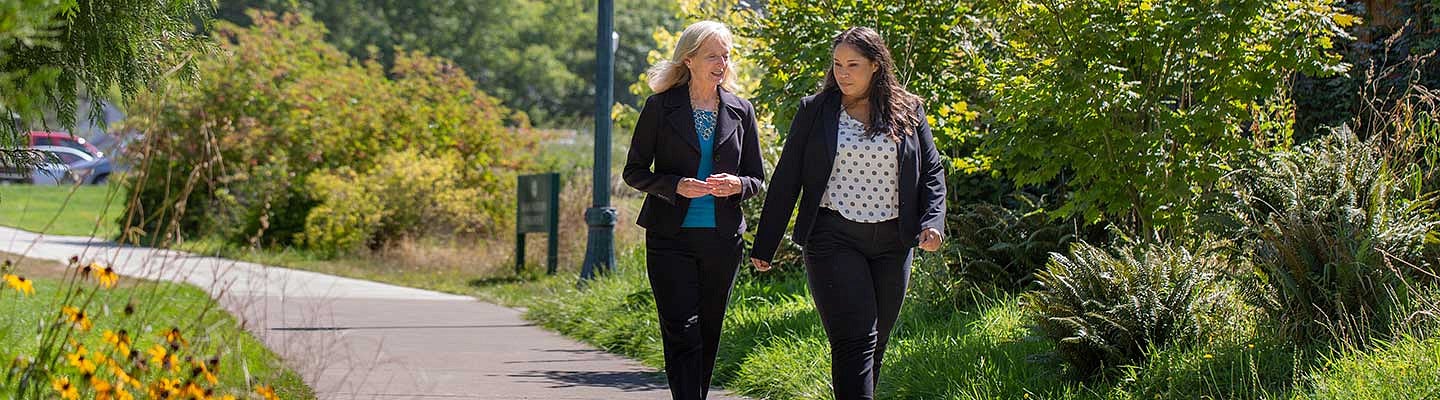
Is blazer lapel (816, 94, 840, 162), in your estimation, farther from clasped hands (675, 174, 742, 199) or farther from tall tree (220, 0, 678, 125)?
tall tree (220, 0, 678, 125)

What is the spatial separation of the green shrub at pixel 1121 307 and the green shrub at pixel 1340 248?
262 mm

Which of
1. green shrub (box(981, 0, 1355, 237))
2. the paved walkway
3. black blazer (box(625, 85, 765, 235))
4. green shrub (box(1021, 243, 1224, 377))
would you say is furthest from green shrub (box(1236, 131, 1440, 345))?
the paved walkway

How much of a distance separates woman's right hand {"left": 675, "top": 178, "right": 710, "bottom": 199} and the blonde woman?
15 millimetres

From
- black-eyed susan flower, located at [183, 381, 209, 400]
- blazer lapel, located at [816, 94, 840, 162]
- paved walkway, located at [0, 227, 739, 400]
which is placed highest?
blazer lapel, located at [816, 94, 840, 162]

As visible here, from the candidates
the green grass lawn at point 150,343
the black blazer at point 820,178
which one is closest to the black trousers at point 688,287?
the black blazer at point 820,178

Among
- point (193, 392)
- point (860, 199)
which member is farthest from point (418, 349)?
point (193, 392)

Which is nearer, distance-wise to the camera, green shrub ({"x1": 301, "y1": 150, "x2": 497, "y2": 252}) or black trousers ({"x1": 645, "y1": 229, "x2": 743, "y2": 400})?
black trousers ({"x1": 645, "y1": 229, "x2": 743, "y2": 400})

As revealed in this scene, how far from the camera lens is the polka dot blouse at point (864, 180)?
540 cm

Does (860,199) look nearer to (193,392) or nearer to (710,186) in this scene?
(710,186)

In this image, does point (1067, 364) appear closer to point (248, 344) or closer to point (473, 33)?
point (248, 344)

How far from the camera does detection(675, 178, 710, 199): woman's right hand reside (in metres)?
5.74

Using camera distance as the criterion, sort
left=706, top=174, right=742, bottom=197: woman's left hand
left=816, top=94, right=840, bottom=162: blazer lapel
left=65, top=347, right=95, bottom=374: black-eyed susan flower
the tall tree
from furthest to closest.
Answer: the tall tree
left=706, top=174, right=742, bottom=197: woman's left hand
left=816, top=94, right=840, bottom=162: blazer lapel
left=65, top=347, right=95, bottom=374: black-eyed susan flower

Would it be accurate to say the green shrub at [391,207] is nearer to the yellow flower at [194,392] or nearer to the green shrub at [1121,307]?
the green shrub at [1121,307]

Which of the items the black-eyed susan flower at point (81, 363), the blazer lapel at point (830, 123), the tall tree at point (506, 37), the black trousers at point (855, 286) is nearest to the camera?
the black-eyed susan flower at point (81, 363)
